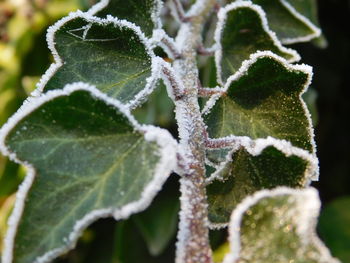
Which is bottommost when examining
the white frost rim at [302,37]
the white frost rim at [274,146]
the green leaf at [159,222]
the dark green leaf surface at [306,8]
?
the green leaf at [159,222]

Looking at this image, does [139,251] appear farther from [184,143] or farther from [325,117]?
[184,143]

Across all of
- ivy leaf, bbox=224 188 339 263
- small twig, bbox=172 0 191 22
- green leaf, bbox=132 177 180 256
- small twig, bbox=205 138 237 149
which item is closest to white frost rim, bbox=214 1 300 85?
small twig, bbox=172 0 191 22

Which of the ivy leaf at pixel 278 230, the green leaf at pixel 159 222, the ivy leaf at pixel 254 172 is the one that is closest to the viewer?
the ivy leaf at pixel 278 230

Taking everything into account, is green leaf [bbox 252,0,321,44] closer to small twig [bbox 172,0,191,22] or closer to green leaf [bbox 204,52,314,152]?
small twig [bbox 172,0,191,22]

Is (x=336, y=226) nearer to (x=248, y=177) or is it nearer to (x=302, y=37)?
(x=302, y=37)

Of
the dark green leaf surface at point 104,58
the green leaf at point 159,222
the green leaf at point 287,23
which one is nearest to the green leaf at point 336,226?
the green leaf at point 159,222

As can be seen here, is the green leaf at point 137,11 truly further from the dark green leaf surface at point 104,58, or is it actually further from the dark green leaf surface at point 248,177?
the dark green leaf surface at point 248,177

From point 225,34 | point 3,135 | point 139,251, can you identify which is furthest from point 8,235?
point 139,251
